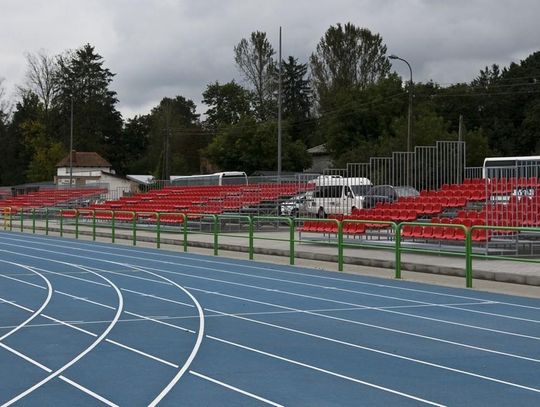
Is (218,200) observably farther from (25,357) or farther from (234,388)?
(234,388)

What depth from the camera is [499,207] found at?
22.5 metres

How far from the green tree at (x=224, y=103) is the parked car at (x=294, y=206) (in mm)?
62404

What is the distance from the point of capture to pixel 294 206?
35.9m

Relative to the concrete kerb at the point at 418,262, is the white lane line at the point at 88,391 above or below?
below

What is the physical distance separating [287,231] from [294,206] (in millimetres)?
4413

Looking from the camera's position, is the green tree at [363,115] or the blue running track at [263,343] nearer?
the blue running track at [263,343]

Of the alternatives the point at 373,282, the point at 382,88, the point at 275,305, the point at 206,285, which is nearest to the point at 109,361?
the point at 275,305

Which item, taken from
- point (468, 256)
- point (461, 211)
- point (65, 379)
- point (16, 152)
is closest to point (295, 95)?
point (16, 152)

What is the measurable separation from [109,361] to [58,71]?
107073 millimetres

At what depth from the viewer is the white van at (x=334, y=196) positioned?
33000 millimetres

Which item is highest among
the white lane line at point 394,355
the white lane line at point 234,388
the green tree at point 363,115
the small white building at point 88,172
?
the green tree at point 363,115

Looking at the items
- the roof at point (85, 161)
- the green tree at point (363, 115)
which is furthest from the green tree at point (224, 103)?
the green tree at point (363, 115)

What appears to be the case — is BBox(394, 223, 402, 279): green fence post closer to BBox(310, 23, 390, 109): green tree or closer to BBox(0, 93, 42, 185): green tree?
BBox(310, 23, 390, 109): green tree

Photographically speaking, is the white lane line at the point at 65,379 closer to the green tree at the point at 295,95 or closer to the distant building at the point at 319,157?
the distant building at the point at 319,157
